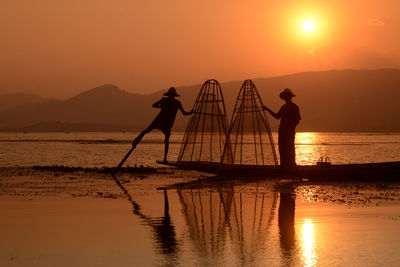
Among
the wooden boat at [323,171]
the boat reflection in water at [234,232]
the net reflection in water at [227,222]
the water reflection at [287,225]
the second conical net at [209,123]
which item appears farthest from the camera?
the second conical net at [209,123]

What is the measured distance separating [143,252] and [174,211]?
4.55 meters

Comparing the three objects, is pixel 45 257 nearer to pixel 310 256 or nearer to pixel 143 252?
pixel 143 252

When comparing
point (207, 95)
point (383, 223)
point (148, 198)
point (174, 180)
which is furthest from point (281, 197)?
point (207, 95)

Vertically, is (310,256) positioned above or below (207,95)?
below

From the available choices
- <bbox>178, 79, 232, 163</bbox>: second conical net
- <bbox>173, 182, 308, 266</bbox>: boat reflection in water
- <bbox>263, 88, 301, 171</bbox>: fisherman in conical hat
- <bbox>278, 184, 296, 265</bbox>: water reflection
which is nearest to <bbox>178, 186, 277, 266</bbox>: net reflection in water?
<bbox>173, 182, 308, 266</bbox>: boat reflection in water

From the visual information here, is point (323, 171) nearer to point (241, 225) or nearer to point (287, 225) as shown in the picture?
point (287, 225)

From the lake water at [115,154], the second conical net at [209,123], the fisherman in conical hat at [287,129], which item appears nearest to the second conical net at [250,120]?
the second conical net at [209,123]

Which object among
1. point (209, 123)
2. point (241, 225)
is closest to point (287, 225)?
point (241, 225)

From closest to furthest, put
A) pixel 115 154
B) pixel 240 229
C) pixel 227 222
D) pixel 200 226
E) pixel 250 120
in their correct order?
pixel 240 229 → pixel 200 226 → pixel 227 222 → pixel 250 120 → pixel 115 154

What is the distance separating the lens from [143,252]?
9023 millimetres

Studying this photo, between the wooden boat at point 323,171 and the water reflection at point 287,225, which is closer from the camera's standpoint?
the water reflection at point 287,225

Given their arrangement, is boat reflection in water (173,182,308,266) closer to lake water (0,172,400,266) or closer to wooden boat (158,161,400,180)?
lake water (0,172,400,266)

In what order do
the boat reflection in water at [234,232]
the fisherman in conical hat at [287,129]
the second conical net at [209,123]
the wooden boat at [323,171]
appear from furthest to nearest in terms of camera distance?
the second conical net at [209,123] < the wooden boat at [323,171] < the fisherman in conical hat at [287,129] < the boat reflection in water at [234,232]

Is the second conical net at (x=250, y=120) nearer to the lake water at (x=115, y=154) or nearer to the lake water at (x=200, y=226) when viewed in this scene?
the lake water at (x=200, y=226)
